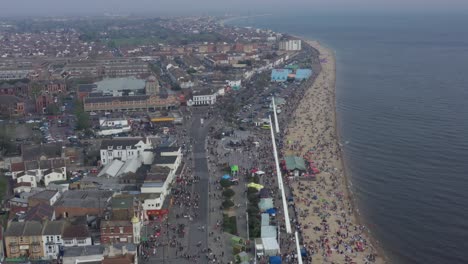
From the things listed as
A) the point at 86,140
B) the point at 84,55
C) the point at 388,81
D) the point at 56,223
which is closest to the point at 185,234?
the point at 56,223

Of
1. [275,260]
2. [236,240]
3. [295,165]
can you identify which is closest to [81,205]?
[236,240]

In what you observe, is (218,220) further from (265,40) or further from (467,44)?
(467,44)

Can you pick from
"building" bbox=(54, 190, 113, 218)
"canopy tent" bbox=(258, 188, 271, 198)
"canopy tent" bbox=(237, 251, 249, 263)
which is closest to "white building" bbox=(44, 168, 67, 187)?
"building" bbox=(54, 190, 113, 218)

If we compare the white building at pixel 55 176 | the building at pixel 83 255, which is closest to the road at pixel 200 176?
the building at pixel 83 255

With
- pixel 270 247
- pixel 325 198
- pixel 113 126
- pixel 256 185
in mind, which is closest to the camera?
pixel 270 247

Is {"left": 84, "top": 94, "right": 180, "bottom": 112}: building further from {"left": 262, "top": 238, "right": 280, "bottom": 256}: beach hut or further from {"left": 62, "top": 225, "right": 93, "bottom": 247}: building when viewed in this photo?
{"left": 262, "top": 238, "right": 280, "bottom": 256}: beach hut

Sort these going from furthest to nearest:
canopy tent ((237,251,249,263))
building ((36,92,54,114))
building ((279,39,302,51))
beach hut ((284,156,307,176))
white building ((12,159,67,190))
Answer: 1. building ((279,39,302,51))
2. building ((36,92,54,114))
3. beach hut ((284,156,307,176))
4. white building ((12,159,67,190))
5. canopy tent ((237,251,249,263))

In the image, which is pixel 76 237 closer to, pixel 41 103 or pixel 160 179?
pixel 160 179
